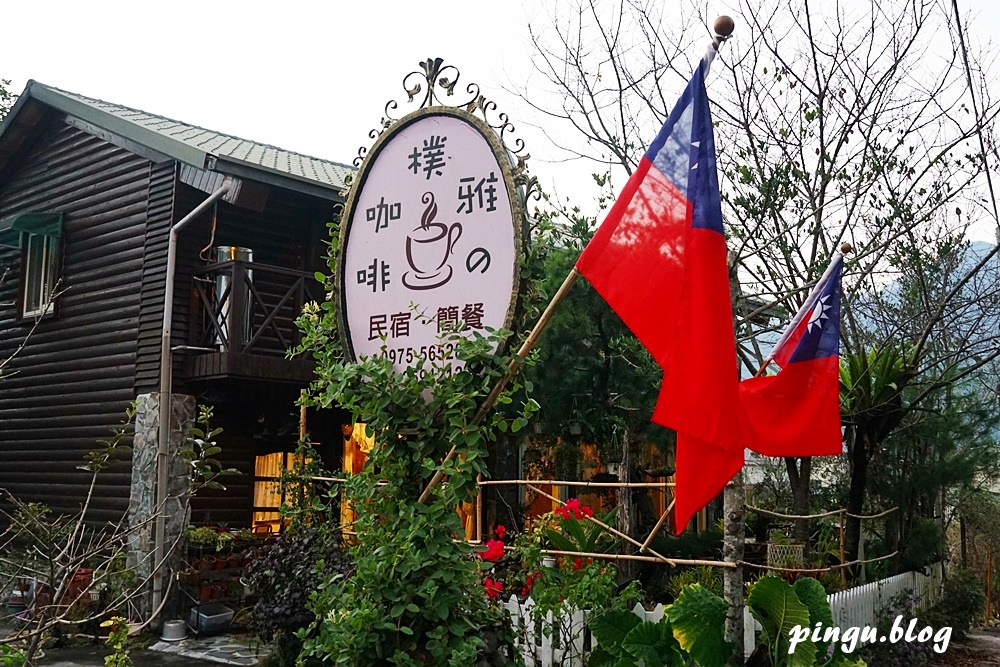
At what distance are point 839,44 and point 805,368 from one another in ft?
17.1

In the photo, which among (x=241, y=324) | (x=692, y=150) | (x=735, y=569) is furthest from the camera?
(x=241, y=324)

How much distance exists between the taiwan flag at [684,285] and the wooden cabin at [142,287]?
7.27 metres

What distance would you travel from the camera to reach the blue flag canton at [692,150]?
401cm

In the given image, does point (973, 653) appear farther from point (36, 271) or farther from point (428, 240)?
point (36, 271)

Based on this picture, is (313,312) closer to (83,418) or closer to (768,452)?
(768,452)

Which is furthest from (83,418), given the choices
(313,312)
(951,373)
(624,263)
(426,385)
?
(951,373)

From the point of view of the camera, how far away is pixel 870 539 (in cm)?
1352

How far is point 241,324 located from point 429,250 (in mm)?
7060

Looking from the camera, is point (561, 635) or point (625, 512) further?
point (625, 512)

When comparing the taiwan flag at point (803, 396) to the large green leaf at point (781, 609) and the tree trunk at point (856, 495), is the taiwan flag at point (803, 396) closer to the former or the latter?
the large green leaf at point (781, 609)

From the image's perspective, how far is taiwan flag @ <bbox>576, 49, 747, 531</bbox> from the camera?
364 cm

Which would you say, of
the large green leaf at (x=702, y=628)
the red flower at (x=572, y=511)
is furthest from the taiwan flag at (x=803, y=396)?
the red flower at (x=572, y=511)

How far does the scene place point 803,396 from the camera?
631 centimetres

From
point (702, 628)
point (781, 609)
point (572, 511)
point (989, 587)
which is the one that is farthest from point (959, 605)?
point (702, 628)
